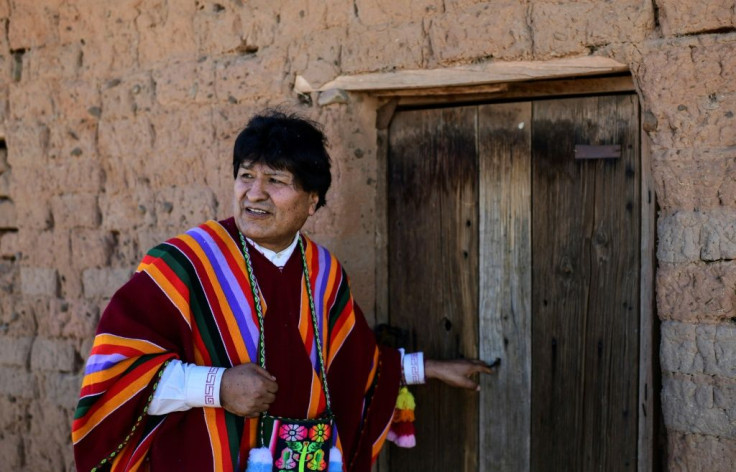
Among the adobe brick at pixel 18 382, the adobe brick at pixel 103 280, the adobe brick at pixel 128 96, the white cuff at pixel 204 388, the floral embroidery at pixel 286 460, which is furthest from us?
the adobe brick at pixel 18 382

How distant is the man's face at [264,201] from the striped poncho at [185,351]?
0.10 m

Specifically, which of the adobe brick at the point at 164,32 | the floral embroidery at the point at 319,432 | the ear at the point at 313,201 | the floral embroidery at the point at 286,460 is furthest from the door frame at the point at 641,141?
the floral embroidery at the point at 286,460

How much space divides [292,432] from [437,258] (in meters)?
1.02

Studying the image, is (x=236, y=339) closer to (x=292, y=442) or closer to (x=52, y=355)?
(x=292, y=442)

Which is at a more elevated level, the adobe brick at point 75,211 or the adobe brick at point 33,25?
the adobe brick at point 33,25

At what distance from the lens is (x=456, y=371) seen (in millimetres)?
3055

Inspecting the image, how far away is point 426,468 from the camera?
339 cm

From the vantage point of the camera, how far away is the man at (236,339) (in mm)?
2430

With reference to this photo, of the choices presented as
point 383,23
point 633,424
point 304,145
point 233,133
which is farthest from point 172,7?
point 633,424

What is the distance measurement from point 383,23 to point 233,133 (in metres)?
0.79

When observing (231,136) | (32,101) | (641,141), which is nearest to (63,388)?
(32,101)

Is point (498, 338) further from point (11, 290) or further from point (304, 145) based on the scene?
point (11, 290)

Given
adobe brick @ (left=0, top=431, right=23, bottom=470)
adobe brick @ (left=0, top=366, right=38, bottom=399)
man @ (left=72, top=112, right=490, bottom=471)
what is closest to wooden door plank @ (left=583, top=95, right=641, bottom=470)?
man @ (left=72, top=112, right=490, bottom=471)

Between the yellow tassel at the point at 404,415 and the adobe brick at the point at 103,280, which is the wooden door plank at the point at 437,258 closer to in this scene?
the yellow tassel at the point at 404,415
